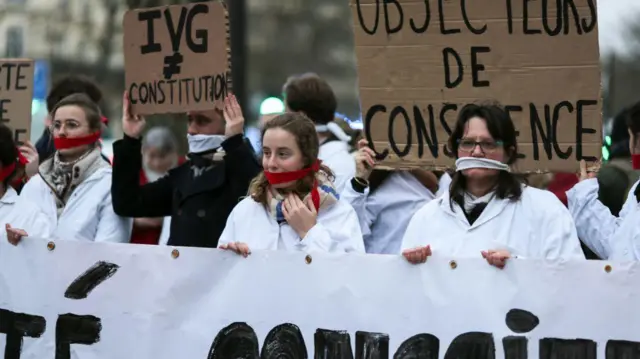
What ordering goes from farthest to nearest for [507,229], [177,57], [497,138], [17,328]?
[177,57] < [17,328] < [497,138] < [507,229]

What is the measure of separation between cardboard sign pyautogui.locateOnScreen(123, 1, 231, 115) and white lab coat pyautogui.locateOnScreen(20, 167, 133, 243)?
1.47 feet

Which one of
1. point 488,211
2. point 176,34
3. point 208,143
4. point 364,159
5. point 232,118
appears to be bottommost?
point 488,211

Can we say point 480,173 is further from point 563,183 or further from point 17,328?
point 563,183

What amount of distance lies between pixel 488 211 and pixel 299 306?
2.74ft

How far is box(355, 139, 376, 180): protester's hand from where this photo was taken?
6.44m

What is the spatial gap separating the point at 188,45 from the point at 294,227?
1596 mm

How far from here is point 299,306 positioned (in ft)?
18.7

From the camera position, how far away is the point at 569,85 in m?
6.10

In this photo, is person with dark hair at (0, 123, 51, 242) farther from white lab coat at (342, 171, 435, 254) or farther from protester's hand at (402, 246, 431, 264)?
protester's hand at (402, 246, 431, 264)

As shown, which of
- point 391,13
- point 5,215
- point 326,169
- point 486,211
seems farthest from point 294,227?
Answer: point 5,215

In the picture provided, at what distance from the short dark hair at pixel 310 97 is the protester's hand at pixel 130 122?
0.90 meters

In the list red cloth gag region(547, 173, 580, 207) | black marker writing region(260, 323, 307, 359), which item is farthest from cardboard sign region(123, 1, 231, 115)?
red cloth gag region(547, 173, 580, 207)

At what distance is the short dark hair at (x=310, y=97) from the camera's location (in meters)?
7.76

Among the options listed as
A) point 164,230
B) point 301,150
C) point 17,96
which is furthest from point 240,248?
point 17,96
